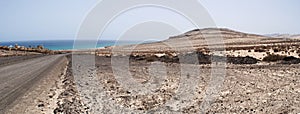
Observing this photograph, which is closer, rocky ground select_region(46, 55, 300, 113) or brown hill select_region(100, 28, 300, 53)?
rocky ground select_region(46, 55, 300, 113)

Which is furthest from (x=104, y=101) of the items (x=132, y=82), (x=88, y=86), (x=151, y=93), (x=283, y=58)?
(x=283, y=58)

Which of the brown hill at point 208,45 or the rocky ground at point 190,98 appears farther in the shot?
the brown hill at point 208,45

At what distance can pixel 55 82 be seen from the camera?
17.6 meters

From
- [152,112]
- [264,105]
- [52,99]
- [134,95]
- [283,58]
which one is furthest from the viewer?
[283,58]

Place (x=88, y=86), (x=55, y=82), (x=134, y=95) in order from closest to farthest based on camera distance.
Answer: (x=134, y=95)
(x=88, y=86)
(x=55, y=82)

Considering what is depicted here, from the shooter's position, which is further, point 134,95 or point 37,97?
point 134,95

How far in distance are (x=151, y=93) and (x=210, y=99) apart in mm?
2751

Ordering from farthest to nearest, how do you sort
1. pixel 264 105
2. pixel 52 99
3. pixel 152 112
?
1. pixel 52 99
2. pixel 264 105
3. pixel 152 112

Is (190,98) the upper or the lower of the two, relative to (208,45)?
lower

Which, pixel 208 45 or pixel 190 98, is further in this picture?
pixel 208 45

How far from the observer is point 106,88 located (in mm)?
15906

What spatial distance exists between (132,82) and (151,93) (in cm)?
365

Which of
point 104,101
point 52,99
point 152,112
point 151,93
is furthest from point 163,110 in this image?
point 52,99

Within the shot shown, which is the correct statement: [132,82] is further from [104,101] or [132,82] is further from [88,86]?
[104,101]
